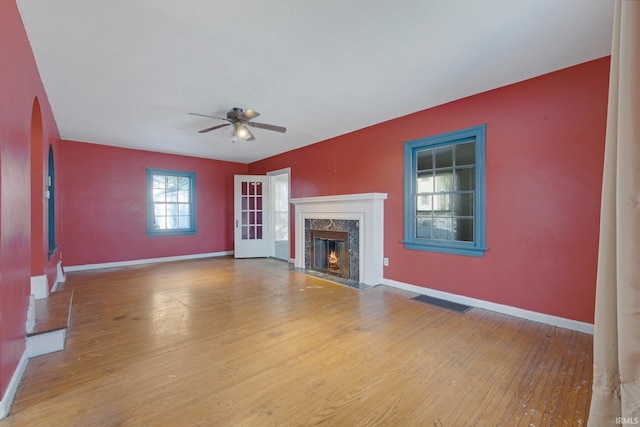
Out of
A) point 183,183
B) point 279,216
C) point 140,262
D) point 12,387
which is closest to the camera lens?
point 12,387

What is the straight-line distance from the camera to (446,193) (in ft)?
12.2

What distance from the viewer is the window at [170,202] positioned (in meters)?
6.32

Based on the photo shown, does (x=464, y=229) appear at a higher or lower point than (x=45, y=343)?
higher

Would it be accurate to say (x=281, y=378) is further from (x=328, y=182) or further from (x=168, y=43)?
(x=328, y=182)

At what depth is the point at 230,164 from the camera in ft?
24.7

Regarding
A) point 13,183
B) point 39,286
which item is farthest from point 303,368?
point 39,286

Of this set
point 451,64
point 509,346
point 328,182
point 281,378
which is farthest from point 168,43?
point 509,346

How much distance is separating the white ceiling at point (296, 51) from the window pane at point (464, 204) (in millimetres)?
1245

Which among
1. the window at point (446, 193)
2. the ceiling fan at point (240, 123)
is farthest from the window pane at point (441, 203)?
the ceiling fan at point (240, 123)

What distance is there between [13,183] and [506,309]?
4.46 meters

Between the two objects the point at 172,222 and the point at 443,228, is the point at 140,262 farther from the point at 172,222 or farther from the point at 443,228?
the point at 443,228

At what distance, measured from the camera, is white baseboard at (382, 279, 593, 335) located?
2.68 metres

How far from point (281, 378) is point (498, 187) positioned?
2.98 meters

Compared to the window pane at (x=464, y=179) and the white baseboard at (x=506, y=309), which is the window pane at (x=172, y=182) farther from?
the window pane at (x=464, y=179)
